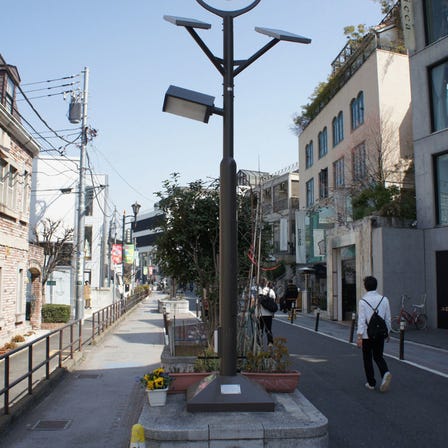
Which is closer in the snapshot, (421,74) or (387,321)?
(387,321)

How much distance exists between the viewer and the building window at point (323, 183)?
34044mm

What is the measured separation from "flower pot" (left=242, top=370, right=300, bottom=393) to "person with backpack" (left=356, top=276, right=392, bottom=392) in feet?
7.32

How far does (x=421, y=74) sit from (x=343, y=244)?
801 centimetres

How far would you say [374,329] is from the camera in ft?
26.1

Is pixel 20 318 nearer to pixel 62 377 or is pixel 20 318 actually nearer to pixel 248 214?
pixel 62 377

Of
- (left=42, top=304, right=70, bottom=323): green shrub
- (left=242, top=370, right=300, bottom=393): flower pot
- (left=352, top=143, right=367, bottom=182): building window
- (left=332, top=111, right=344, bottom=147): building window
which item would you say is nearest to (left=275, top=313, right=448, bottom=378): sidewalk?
(left=242, top=370, right=300, bottom=393): flower pot

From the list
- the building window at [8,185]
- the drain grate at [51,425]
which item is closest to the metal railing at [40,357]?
the drain grate at [51,425]

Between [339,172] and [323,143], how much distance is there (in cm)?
414

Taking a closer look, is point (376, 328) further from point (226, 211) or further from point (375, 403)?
point (226, 211)

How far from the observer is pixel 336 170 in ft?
104

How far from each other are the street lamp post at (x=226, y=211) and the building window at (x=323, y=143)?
29.1 meters

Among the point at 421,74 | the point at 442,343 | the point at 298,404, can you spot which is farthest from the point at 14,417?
the point at 421,74

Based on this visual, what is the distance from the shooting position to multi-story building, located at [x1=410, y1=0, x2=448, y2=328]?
61.4 ft

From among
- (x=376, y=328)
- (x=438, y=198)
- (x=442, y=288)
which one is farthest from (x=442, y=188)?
(x=376, y=328)
